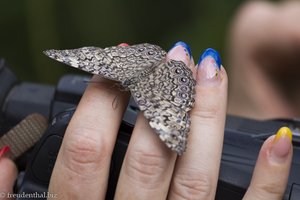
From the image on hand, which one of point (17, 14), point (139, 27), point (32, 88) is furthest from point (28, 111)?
point (139, 27)

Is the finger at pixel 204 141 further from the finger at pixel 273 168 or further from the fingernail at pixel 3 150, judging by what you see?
the fingernail at pixel 3 150

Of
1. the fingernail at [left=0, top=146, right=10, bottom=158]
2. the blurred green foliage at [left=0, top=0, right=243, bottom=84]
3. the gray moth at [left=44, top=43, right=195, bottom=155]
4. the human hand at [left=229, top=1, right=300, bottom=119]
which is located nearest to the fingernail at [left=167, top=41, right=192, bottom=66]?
the gray moth at [left=44, top=43, right=195, bottom=155]

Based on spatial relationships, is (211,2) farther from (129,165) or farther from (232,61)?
(129,165)

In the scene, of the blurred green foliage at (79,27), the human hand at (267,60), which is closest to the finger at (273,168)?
the human hand at (267,60)

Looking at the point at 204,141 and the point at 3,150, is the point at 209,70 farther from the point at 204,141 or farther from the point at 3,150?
the point at 3,150

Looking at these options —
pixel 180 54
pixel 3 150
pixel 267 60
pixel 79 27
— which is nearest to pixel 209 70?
pixel 180 54

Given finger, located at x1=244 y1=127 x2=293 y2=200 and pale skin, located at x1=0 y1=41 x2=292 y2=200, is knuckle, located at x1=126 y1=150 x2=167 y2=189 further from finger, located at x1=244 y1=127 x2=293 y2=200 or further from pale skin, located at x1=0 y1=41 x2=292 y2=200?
finger, located at x1=244 y1=127 x2=293 y2=200

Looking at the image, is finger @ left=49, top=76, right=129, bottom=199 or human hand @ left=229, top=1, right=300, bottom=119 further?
human hand @ left=229, top=1, right=300, bottom=119
